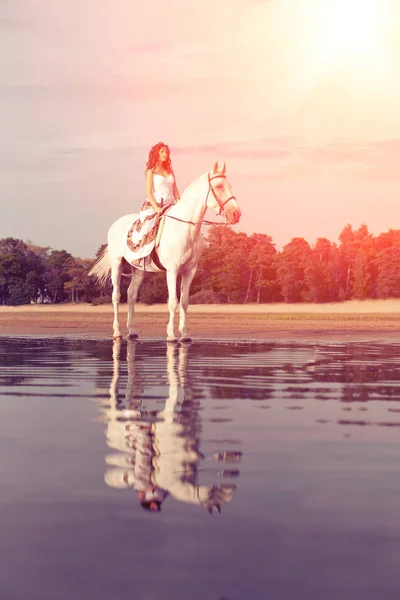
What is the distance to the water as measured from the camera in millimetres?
3090

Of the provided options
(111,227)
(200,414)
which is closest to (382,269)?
(111,227)

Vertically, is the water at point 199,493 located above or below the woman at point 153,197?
below

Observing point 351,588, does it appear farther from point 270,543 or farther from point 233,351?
point 233,351

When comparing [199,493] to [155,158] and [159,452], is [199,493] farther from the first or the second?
[155,158]

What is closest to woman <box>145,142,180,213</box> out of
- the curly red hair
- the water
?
the curly red hair

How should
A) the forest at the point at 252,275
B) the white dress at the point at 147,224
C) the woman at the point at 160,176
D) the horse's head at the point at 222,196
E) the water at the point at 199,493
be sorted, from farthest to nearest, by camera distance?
the forest at the point at 252,275 → the woman at the point at 160,176 → the white dress at the point at 147,224 → the horse's head at the point at 222,196 → the water at the point at 199,493

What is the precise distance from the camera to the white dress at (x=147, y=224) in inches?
725

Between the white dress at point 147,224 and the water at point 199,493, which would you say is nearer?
the water at point 199,493

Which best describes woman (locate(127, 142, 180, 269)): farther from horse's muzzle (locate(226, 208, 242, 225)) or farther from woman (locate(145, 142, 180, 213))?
horse's muzzle (locate(226, 208, 242, 225))

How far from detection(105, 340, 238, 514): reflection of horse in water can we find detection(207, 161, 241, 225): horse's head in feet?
28.1

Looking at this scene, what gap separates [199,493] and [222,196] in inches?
527

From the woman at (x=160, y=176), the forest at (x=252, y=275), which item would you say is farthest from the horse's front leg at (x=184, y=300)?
the forest at (x=252, y=275)

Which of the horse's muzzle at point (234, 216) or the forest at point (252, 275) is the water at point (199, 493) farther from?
the forest at point (252, 275)

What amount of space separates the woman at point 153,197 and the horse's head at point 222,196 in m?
1.33
